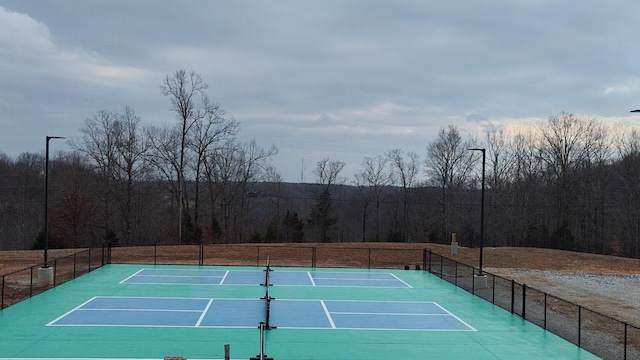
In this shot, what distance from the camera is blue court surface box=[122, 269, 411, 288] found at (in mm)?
26234

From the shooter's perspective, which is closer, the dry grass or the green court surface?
the green court surface

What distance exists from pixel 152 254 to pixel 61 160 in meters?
38.5

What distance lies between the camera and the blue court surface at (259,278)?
26.2 metres

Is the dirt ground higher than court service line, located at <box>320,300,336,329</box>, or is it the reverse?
court service line, located at <box>320,300,336,329</box>

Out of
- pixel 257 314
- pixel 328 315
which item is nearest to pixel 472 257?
pixel 328 315

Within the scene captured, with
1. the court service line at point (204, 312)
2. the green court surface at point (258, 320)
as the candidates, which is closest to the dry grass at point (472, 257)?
the green court surface at point (258, 320)

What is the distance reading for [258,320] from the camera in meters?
17.5

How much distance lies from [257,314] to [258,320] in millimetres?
1059

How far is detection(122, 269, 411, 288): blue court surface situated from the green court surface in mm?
188

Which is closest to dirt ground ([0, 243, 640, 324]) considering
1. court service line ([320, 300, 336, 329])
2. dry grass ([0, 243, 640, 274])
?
dry grass ([0, 243, 640, 274])

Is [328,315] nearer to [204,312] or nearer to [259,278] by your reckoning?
[204,312]

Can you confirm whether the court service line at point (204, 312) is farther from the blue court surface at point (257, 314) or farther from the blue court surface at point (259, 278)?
the blue court surface at point (259, 278)

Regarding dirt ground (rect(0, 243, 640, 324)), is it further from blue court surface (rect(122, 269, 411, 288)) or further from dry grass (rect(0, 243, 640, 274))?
blue court surface (rect(122, 269, 411, 288))

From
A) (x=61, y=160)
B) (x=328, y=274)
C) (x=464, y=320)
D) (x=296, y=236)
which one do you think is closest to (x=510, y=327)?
(x=464, y=320)
